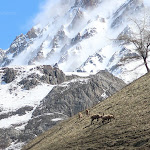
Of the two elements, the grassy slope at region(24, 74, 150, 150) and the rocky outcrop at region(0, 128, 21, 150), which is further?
the rocky outcrop at region(0, 128, 21, 150)

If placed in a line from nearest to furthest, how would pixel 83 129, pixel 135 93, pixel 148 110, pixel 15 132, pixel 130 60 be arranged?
1. pixel 148 110
2. pixel 83 129
3. pixel 135 93
4. pixel 130 60
5. pixel 15 132

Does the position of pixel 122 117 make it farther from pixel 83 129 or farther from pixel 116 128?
pixel 83 129

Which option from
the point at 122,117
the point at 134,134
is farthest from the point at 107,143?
the point at 122,117

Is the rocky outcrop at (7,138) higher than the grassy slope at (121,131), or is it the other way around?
the rocky outcrop at (7,138)

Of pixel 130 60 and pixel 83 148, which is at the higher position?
pixel 130 60

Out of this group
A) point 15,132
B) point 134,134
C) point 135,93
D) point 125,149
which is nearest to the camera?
point 125,149

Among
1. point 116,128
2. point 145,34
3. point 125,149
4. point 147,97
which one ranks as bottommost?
point 125,149

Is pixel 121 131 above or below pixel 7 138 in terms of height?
below

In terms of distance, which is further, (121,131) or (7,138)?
(7,138)

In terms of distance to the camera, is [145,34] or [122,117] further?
[145,34]

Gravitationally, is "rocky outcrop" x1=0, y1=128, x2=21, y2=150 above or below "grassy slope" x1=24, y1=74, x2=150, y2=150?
above

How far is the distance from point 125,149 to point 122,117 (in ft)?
21.9

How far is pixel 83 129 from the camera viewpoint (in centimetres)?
3092

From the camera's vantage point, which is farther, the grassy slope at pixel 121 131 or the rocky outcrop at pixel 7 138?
the rocky outcrop at pixel 7 138
